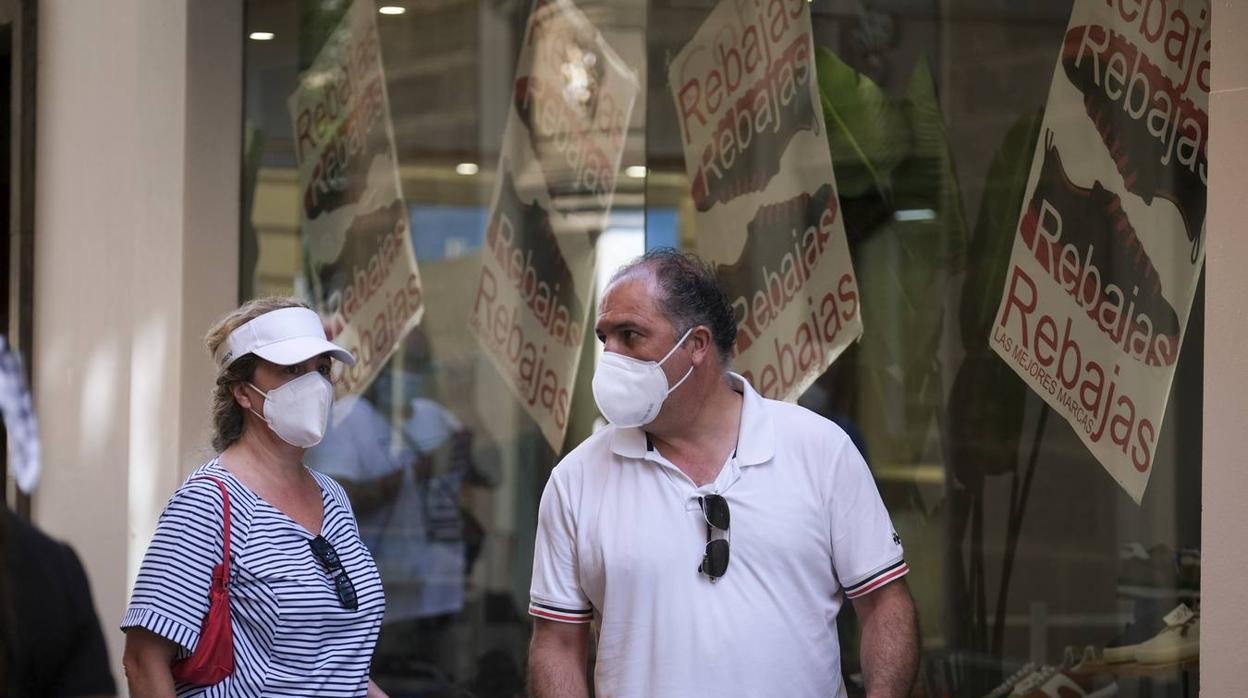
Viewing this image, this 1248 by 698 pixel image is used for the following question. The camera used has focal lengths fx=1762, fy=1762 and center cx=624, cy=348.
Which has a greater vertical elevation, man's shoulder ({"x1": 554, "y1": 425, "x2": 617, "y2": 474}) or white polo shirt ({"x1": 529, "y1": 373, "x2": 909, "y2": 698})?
man's shoulder ({"x1": 554, "y1": 425, "x2": 617, "y2": 474})

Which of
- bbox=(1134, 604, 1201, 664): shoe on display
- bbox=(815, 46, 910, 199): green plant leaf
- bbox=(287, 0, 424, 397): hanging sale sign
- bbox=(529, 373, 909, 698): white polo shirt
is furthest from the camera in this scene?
bbox=(287, 0, 424, 397): hanging sale sign

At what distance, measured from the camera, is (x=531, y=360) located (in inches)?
264

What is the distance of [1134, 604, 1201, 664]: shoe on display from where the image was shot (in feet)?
14.6

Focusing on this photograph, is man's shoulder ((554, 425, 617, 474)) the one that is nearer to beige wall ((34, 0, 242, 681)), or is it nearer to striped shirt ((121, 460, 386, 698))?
striped shirt ((121, 460, 386, 698))

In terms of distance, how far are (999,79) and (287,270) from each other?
11.8ft

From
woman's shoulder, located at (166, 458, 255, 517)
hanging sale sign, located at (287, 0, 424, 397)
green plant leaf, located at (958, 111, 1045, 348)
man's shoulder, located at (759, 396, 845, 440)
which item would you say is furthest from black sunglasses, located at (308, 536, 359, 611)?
hanging sale sign, located at (287, 0, 424, 397)

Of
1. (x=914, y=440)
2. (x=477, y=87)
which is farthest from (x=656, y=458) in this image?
(x=477, y=87)

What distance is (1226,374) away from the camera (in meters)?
3.83

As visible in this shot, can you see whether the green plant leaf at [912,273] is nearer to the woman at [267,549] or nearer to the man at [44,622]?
the woman at [267,549]

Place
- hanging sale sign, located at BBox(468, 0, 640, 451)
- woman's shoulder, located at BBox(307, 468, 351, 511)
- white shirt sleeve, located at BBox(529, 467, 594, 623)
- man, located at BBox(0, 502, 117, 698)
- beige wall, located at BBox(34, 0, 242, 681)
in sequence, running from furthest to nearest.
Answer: beige wall, located at BBox(34, 0, 242, 681) < hanging sale sign, located at BBox(468, 0, 640, 451) < woman's shoulder, located at BBox(307, 468, 351, 511) < white shirt sleeve, located at BBox(529, 467, 594, 623) < man, located at BBox(0, 502, 117, 698)

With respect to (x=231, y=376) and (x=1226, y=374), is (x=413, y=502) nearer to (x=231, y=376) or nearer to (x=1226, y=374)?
(x=231, y=376)

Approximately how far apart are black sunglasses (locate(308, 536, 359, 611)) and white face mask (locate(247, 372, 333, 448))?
0.25 metres

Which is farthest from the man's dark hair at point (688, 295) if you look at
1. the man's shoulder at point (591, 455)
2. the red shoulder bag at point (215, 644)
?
the red shoulder bag at point (215, 644)

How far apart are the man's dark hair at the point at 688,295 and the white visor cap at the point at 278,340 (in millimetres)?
773
